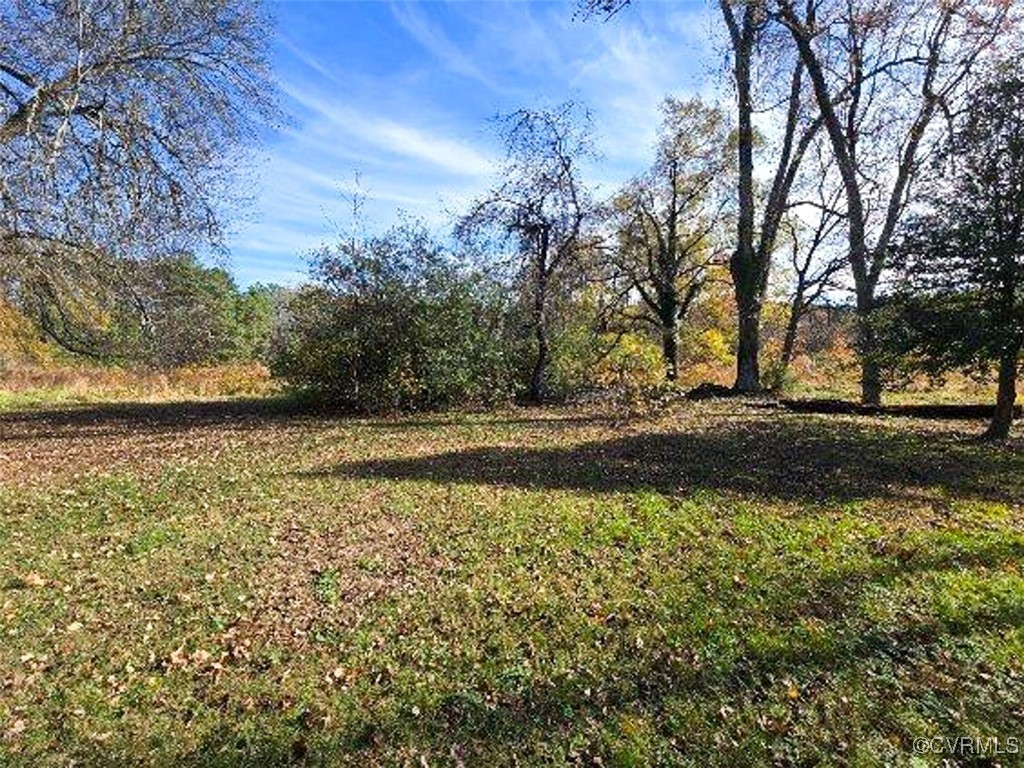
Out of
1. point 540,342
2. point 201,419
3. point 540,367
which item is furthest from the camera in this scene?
point 540,367

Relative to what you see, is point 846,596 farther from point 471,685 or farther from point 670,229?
point 670,229

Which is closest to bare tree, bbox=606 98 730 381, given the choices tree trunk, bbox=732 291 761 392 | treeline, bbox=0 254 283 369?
tree trunk, bbox=732 291 761 392

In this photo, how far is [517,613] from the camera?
4586 mm

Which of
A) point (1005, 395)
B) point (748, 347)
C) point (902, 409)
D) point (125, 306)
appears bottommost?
point (902, 409)

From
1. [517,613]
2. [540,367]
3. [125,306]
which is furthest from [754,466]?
[125,306]

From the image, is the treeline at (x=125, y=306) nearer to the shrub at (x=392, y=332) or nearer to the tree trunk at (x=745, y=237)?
the shrub at (x=392, y=332)

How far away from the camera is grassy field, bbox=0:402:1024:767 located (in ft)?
11.0

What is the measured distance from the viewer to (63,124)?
10250 mm

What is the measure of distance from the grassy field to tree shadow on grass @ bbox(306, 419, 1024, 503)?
0.07 meters

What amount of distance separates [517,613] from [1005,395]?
8562 millimetres

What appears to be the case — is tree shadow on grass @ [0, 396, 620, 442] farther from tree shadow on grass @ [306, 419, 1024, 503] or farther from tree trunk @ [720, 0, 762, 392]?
tree trunk @ [720, 0, 762, 392]

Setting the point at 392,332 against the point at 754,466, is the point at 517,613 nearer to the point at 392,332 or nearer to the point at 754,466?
the point at 754,466

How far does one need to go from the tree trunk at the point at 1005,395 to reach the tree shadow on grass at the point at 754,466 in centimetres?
61

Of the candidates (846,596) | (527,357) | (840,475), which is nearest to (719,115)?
(527,357)
